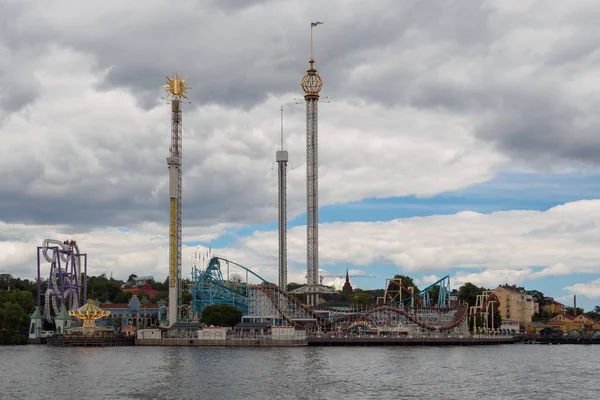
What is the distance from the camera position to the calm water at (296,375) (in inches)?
2552

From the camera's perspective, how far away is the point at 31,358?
102625mm

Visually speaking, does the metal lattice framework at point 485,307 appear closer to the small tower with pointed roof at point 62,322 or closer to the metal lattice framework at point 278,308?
the metal lattice framework at point 278,308

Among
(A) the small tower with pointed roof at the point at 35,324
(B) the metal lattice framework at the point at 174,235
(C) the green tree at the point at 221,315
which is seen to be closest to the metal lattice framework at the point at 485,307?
(C) the green tree at the point at 221,315

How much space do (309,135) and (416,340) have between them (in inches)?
2152

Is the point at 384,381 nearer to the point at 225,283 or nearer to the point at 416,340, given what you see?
the point at 416,340

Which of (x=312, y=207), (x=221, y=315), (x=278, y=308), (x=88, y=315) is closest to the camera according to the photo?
(x=88, y=315)

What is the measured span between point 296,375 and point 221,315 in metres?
62.2

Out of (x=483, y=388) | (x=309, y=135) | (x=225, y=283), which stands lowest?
(x=483, y=388)

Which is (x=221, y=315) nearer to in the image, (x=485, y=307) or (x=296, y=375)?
(x=485, y=307)

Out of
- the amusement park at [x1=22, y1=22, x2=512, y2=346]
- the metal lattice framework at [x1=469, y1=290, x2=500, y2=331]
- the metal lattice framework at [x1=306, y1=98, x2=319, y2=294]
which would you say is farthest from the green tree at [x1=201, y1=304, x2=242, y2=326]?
the metal lattice framework at [x1=469, y1=290, x2=500, y2=331]

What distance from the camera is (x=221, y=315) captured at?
450 ft

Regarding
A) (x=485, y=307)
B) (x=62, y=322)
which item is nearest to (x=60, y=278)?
(x=62, y=322)

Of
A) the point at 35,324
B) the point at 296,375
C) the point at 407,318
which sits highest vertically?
the point at 407,318

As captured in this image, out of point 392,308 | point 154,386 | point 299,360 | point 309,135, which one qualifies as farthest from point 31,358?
point 309,135
